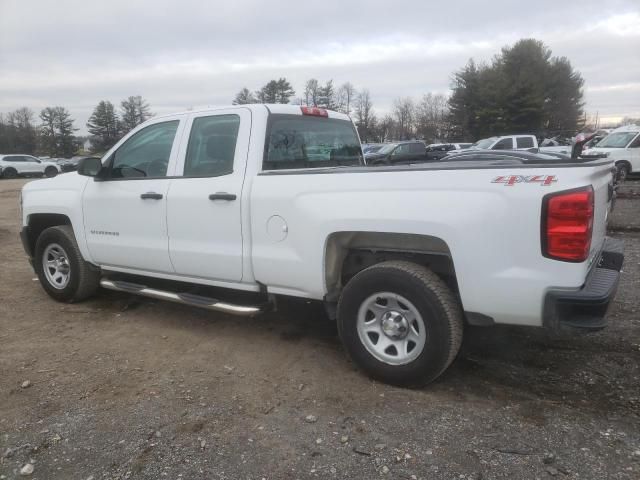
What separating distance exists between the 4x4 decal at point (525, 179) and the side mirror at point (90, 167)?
3.52 m

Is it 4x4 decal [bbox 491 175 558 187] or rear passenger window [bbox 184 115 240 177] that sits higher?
rear passenger window [bbox 184 115 240 177]

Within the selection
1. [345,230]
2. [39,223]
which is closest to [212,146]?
[345,230]

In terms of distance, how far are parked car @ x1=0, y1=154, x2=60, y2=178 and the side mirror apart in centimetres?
3366

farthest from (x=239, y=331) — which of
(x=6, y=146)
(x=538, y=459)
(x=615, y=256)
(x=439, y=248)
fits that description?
(x=6, y=146)

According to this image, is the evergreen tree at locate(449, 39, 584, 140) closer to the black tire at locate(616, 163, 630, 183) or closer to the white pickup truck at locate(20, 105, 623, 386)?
the black tire at locate(616, 163, 630, 183)

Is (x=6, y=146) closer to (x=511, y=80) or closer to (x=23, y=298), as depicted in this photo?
(x=511, y=80)

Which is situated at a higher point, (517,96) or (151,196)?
(517,96)

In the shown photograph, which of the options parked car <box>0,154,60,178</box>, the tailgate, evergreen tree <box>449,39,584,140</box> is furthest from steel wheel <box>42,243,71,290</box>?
evergreen tree <box>449,39,584,140</box>

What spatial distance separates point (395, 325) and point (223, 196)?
→ 5.31ft

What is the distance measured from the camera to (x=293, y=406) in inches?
132

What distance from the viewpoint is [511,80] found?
2137 inches

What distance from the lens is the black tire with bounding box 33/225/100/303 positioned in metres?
5.26

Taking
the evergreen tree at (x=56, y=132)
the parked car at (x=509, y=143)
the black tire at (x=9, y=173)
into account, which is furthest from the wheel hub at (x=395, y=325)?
the evergreen tree at (x=56, y=132)

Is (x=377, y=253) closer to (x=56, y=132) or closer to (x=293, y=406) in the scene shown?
(x=293, y=406)
